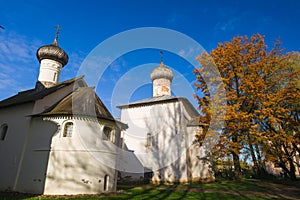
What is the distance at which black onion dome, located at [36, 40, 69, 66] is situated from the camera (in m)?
17.4

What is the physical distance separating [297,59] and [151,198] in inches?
629

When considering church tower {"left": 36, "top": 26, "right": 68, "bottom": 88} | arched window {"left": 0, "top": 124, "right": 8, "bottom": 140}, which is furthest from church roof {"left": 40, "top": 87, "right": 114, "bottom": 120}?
church tower {"left": 36, "top": 26, "right": 68, "bottom": 88}

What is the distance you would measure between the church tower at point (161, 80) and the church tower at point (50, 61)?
31.8 feet

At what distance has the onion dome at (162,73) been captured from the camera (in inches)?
899

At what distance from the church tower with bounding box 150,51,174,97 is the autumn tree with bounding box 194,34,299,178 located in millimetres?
6787

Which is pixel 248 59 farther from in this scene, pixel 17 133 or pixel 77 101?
pixel 17 133

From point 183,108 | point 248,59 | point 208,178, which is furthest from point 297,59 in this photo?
point 208,178

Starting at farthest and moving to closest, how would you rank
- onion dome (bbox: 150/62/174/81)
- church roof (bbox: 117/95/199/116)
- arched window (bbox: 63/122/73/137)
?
onion dome (bbox: 150/62/174/81)
church roof (bbox: 117/95/199/116)
arched window (bbox: 63/122/73/137)

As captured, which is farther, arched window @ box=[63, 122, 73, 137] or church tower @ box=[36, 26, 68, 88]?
church tower @ box=[36, 26, 68, 88]

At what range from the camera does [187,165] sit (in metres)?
17.3

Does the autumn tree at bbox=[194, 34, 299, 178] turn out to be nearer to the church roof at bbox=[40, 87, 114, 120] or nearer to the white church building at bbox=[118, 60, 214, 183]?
the white church building at bbox=[118, 60, 214, 183]

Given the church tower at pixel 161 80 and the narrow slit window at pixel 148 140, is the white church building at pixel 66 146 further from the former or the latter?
the church tower at pixel 161 80

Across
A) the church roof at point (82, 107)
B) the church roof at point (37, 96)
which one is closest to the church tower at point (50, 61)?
the church roof at point (37, 96)

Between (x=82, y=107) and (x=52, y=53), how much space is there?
8.36 m
